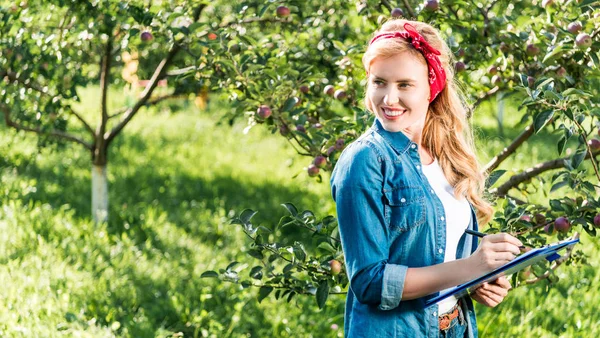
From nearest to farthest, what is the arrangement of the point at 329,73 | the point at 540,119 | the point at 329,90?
the point at 540,119
the point at 329,90
the point at 329,73

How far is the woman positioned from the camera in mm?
1585

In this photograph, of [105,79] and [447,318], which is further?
[105,79]

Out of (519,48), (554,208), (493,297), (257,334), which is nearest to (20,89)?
(257,334)

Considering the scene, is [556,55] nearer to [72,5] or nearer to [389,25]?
[389,25]

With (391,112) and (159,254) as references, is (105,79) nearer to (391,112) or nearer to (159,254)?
(159,254)

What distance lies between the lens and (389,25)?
180 cm

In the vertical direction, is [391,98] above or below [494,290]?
above

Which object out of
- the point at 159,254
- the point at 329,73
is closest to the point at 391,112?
the point at 329,73

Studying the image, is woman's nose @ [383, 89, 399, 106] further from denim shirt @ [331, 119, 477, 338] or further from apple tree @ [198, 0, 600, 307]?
apple tree @ [198, 0, 600, 307]

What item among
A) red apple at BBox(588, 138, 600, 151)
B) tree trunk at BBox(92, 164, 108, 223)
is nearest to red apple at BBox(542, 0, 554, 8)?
red apple at BBox(588, 138, 600, 151)

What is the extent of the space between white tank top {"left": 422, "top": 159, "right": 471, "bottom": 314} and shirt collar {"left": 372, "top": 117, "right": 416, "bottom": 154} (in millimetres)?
100

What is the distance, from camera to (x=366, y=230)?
1.58 m

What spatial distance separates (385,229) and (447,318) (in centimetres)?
29

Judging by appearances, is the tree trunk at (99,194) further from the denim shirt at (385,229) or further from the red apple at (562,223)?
the denim shirt at (385,229)
